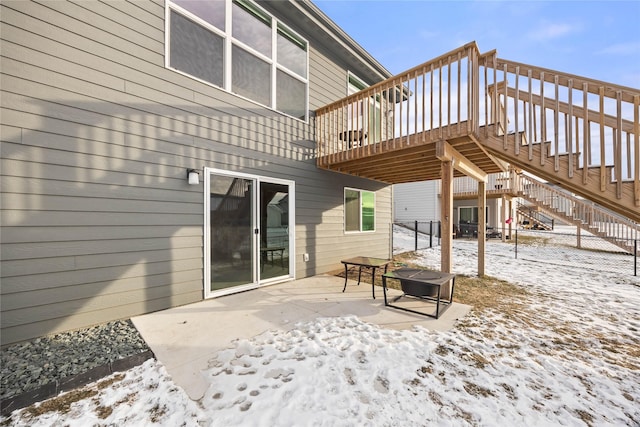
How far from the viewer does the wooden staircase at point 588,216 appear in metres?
7.98

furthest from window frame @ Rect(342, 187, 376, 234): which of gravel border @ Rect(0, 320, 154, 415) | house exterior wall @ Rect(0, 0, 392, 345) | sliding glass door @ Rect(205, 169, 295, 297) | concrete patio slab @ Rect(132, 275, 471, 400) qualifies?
gravel border @ Rect(0, 320, 154, 415)

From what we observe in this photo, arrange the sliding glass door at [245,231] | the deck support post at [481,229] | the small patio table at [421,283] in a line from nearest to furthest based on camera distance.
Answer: the small patio table at [421,283], the sliding glass door at [245,231], the deck support post at [481,229]

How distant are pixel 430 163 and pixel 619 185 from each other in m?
2.71

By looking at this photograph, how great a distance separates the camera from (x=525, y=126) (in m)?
3.48

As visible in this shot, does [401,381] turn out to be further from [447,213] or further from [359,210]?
[359,210]

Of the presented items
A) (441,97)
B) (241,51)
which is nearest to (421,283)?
(441,97)

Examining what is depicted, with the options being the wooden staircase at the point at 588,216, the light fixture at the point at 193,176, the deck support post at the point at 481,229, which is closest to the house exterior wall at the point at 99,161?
the light fixture at the point at 193,176

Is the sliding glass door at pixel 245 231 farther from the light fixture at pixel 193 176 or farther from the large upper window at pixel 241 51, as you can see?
the large upper window at pixel 241 51

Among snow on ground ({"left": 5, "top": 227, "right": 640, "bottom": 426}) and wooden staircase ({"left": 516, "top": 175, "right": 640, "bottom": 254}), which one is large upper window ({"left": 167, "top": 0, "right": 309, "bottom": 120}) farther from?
wooden staircase ({"left": 516, "top": 175, "right": 640, "bottom": 254})

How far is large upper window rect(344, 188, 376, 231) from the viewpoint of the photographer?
6.46 m

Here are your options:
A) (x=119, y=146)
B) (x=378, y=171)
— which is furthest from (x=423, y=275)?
(x=119, y=146)

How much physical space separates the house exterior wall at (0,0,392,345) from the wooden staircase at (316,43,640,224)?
293cm

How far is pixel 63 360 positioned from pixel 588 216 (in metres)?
13.0

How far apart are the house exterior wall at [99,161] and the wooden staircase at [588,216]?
35.6ft
